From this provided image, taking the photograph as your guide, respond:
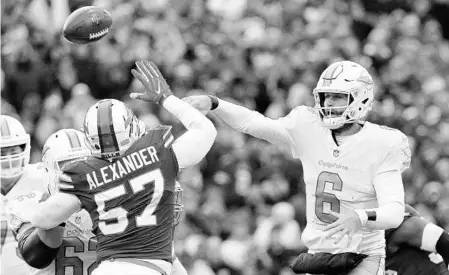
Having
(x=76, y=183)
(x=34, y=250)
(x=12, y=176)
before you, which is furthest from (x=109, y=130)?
(x=12, y=176)

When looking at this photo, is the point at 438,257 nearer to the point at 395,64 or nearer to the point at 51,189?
the point at 51,189

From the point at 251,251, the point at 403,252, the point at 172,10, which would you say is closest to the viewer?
the point at 403,252

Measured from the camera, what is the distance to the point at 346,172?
5824mm

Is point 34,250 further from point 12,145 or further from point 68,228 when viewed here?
point 12,145

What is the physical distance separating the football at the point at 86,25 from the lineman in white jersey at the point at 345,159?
33.9 inches

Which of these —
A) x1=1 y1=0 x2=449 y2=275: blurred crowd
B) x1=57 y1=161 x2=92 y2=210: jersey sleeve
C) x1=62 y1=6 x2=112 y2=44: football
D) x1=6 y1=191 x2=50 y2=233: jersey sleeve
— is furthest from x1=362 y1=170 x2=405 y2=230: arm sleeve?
x1=1 y1=0 x2=449 y2=275: blurred crowd

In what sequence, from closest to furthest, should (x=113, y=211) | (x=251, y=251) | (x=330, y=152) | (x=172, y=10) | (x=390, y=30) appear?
(x=113, y=211), (x=330, y=152), (x=251, y=251), (x=172, y=10), (x=390, y=30)

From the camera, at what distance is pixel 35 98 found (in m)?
9.60

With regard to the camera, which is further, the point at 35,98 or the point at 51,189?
the point at 35,98

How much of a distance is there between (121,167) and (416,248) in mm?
1994

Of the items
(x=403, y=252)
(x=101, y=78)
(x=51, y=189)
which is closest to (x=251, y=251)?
(x=101, y=78)

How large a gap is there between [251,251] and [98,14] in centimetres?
329

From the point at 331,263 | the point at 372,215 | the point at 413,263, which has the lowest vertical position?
the point at 413,263

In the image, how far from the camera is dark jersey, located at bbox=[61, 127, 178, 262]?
5.20 meters
